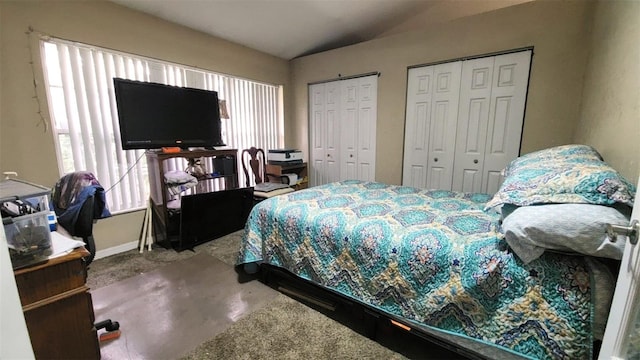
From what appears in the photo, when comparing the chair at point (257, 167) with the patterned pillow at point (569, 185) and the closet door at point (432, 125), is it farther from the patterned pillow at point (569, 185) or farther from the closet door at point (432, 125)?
the patterned pillow at point (569, 185)

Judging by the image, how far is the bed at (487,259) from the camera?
1012 millimetres

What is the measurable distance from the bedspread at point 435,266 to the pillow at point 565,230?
0.09 meters

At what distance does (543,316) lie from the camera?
106cm

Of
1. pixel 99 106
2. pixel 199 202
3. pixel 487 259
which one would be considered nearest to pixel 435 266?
pixel 487 259

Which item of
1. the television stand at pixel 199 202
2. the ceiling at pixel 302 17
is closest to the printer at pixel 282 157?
the television stand at pixel 199 202

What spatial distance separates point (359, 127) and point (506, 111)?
171 cm

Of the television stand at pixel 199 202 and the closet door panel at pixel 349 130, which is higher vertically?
the closet door panel at pixel 349 130

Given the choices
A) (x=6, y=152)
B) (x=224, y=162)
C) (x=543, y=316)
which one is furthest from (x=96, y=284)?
(x=543, y=316)

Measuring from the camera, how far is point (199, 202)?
275 cm

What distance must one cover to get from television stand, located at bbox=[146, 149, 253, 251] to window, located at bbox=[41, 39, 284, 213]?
24 cm

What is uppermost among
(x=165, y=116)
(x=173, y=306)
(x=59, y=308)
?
(x=165, y=116)

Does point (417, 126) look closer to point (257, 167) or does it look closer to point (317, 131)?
point (317, 131)

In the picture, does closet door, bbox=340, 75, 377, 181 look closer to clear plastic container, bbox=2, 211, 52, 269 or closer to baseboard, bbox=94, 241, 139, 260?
baseboard, bbox=94, 241, 139, 260

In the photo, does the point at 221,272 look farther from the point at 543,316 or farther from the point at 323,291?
the point at 543,316
